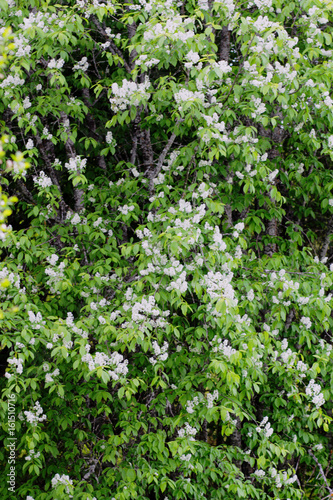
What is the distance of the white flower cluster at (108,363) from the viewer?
3.56m

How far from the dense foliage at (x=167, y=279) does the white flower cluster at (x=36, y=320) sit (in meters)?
0.02

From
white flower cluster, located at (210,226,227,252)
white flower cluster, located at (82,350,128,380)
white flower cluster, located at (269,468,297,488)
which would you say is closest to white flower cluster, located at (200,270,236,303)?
white flower cluster, located at (210,226,227,252)

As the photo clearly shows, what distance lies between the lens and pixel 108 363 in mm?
3732

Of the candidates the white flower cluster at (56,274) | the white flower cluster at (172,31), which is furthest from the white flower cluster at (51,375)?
the white flower cluster at (172,31)

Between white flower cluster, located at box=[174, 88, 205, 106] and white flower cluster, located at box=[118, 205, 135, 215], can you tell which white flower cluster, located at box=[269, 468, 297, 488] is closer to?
white flower cluster, located at box=[118, 205, 135, 215]

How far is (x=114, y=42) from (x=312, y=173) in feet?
8.15

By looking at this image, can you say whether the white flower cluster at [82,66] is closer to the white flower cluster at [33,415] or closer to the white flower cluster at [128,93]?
the white flower cluster at [128,93]

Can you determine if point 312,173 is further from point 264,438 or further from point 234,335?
point 264,438

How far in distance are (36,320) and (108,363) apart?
0.64 meters

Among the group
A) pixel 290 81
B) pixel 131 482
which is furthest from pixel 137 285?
pixel 290 81

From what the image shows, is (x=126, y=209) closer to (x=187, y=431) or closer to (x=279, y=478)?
(x=187, y=431)

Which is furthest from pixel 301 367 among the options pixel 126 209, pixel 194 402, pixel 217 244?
pixel 126 209

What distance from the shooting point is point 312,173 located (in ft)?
16.5

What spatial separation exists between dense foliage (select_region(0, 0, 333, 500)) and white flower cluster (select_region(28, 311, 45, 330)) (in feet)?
0.07
